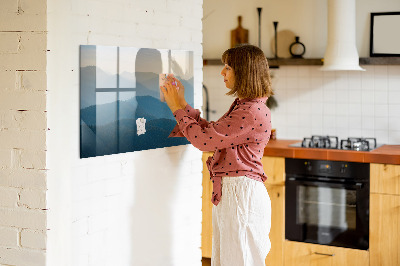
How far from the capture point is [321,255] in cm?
439

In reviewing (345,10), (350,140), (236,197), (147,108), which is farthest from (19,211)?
(345,10)

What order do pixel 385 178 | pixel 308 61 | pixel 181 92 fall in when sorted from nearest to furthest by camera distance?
pixel 181 92
pixel 385 178
pixel 308 61

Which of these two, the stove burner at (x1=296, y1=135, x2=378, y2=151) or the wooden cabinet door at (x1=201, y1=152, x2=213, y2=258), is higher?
the stove burner at (x1=296, y1=135, x2=378, y2=151)

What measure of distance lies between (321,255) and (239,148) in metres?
1.91

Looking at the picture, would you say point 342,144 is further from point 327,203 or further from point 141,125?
point 141,125

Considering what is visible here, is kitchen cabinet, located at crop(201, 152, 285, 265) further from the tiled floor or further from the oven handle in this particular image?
the tiled floor

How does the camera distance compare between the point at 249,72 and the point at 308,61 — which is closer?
the point at 249,72

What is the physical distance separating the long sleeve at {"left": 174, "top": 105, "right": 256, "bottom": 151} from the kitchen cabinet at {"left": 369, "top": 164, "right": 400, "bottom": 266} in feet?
5.64

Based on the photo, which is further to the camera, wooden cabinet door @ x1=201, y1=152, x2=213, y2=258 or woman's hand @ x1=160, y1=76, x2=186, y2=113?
wooden cabinet door @ x1=201, y1=152, x2=213, y2=258

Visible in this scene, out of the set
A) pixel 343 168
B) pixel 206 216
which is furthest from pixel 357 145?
pixel 206 216

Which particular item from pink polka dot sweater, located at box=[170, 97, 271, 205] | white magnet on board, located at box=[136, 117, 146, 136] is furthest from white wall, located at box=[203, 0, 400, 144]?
white magnet on board, located at box=[136, 117, 146, 136]

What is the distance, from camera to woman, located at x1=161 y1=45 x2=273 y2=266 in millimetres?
2725

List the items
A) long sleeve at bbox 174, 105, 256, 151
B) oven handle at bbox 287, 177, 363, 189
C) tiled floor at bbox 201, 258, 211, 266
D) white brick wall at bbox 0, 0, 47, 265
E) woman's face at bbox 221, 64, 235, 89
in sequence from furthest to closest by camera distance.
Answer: tiled floor at bbox 201, 258, 211, 266 → oven handle at bbox 287, 177, 363, 189 → woman's face at bbox 221, 64, 235, 89 → long sleeve at bbox 174, 105, 256, 151 → white brick wall at bbox 0, 0, 47, 265

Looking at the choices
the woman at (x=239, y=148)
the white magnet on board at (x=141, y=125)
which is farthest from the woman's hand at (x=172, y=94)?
the white magnet on board at (x=141, y=125)
